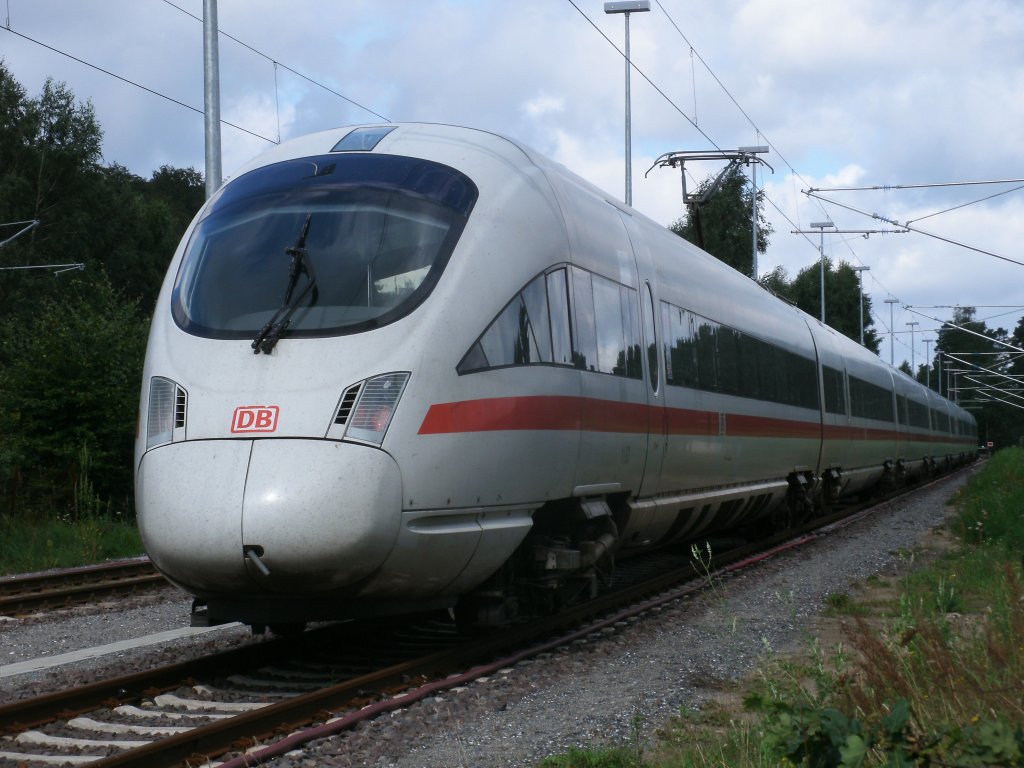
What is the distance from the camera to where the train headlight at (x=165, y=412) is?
6.49 meters

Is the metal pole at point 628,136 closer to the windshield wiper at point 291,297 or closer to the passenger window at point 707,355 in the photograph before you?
the passenger window at point 707,355

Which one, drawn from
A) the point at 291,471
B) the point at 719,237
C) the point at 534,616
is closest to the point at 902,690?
the point at 291,471

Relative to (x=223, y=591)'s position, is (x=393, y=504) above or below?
above

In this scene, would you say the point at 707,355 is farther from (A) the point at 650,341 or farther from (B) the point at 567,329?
(B) the point at 567,329

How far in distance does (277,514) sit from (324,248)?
1770 millimetres

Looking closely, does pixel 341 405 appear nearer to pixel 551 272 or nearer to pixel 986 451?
pixel 551 272

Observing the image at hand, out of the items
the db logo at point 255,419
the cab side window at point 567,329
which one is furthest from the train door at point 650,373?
the db logo at point 255,419

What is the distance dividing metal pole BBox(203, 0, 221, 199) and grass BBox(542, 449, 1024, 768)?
31.1 feet

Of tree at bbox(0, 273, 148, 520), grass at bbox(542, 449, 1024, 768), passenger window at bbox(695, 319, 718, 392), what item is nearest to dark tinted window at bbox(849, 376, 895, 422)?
passenger window at bbox(695, 319, 718, 392)

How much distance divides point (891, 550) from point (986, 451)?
9308 cm

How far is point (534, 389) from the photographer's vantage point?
720 cm

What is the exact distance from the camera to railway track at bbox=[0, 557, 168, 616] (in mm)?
10031

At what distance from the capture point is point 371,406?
20.4 feet

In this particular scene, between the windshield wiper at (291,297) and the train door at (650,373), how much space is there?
3361 millimetres
